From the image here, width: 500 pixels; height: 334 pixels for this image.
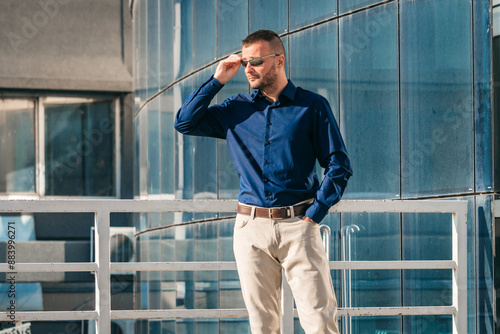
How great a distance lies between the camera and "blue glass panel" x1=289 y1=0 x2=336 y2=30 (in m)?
8.73

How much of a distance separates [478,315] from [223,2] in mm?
6441

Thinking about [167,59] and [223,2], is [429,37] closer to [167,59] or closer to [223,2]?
[223,2]

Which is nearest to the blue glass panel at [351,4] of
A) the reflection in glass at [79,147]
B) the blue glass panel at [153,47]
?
the blue glass panel at [153,47]

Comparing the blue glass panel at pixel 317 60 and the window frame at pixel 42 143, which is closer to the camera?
the blue glass panel at pixel 317 60

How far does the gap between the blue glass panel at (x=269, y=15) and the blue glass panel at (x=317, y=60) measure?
0.33m

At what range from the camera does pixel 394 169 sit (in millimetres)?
7598

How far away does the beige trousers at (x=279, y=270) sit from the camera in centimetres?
371

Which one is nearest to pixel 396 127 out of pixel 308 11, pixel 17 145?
pixel 308 11

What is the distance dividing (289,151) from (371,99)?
4334 millimetres

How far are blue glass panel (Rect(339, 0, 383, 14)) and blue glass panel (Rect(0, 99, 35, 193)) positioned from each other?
14.9 m

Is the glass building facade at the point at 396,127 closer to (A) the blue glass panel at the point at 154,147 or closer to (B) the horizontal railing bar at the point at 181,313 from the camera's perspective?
(B) the horizontal railing bar at the point at 181,313

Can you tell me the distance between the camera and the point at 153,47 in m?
15.6

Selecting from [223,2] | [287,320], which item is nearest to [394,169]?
[287,320]

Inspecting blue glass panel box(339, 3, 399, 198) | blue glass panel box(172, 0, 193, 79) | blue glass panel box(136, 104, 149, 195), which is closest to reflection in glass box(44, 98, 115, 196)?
blue glass panel box(136, 104, 149, 195)
